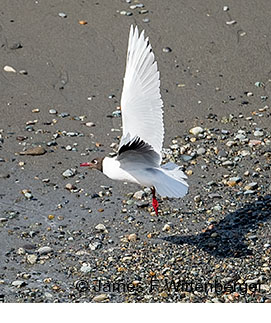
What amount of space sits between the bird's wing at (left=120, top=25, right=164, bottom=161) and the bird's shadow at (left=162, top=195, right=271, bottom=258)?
2.53 ft

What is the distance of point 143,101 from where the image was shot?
707 cm

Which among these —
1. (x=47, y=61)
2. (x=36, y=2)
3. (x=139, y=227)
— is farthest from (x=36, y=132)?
(x=36, y=2)

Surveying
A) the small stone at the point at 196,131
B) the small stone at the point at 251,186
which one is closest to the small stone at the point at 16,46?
the small stone at the point at 196,131

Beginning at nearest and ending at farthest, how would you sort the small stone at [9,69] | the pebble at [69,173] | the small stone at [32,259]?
the small stone at [32,259] < the pebble at [69,173] < the small stone at [9,69]

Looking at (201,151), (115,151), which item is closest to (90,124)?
(115,151)

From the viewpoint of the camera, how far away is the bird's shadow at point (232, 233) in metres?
6.94

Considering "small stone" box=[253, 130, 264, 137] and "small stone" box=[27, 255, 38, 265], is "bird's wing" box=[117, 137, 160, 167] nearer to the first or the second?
"small stone" box=[27, 255, 38, 265]

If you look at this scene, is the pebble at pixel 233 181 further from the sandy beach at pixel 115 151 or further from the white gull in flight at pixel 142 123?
the white gull in flight at pixel 142 123

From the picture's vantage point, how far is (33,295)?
6457mm

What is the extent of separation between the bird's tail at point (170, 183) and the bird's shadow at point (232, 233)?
54cm

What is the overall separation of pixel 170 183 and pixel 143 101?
0.71 metres

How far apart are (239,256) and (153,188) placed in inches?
35.4

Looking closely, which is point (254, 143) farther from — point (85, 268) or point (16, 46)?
point (16, 46)

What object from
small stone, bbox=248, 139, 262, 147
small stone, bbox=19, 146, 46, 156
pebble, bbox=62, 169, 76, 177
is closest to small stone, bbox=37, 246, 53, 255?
pebble, bbox=62, 169, 76, 177
